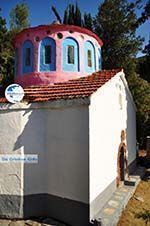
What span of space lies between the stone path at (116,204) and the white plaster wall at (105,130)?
69 cm

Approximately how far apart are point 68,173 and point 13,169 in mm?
2059

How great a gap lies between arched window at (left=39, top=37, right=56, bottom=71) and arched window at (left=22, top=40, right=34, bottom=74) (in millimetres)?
604

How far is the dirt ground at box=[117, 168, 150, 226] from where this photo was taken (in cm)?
912

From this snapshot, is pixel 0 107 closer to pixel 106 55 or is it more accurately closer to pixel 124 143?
pixel 124 143

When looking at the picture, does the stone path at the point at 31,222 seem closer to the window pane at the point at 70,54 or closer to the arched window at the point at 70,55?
the arched window at the point at 70,55

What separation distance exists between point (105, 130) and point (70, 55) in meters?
4.60

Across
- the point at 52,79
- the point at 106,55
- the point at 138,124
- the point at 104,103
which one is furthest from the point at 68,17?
the point at 104,103

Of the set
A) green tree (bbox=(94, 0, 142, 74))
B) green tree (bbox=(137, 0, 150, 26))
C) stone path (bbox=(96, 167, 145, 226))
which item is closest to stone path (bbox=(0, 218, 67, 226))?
stone path (bbox=(96, 167, 145, 226))

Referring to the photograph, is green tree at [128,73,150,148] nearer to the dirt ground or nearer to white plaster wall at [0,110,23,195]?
the dirt ground

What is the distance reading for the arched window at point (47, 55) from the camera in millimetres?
12289

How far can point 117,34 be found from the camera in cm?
2583

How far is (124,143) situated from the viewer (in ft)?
44.3

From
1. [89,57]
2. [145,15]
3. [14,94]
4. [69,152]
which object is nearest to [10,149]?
[14,94]

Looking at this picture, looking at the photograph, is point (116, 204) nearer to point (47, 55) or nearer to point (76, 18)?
point (47, 55)
